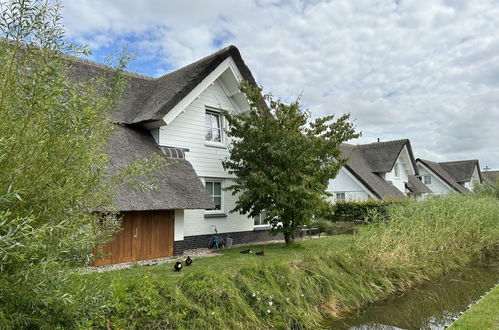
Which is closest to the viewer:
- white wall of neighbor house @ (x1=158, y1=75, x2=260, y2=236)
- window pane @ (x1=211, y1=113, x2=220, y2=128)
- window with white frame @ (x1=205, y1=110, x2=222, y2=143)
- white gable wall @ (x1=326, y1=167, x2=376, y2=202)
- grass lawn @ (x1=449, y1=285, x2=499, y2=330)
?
grass lawn @ (x1=449, y1=285, x2=499, y2=330)

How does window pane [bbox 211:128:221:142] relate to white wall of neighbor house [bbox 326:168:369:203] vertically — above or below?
above

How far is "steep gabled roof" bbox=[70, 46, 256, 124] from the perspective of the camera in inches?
427

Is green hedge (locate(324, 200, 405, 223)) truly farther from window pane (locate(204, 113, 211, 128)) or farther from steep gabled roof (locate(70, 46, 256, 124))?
steep gabled roof (locate(70, 46, 256, 124))

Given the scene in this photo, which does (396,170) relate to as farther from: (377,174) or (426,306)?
(426,306)

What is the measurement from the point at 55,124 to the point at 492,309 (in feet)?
25.9

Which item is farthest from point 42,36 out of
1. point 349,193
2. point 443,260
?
point 349,193

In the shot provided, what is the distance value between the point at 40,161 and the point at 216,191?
A: 32.6 feet

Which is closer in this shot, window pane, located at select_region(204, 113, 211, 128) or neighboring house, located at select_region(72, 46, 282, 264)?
neighboring house, located at select_region(72, 46, 282, 264)

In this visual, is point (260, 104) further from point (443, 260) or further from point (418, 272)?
point (443, 260)

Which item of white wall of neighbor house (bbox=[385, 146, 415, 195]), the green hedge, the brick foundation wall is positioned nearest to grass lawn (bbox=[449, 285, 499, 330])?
the brick foundation wall

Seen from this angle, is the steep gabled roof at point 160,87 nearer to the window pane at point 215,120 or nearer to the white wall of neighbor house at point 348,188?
the window pane at point 215,120

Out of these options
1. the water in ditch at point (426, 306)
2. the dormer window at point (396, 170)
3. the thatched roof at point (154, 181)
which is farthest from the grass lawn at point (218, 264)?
the dormer window at point (396, 170)

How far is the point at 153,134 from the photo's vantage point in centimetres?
1144

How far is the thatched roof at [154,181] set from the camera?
8477mm
